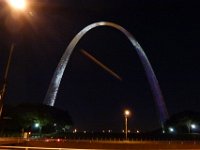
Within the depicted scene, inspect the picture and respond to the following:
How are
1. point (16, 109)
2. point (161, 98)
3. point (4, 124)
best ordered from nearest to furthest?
point (4, 124) < point (161, 98) < point (16, 109)

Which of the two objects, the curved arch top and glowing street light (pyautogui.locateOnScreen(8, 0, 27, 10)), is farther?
the curved arch top

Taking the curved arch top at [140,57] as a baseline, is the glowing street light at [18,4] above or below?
below

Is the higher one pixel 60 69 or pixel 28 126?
pixel 60 69

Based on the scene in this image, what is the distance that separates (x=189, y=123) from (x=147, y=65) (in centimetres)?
2484

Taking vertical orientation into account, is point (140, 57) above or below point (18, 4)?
above

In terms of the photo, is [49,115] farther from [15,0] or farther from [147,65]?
[15,0]

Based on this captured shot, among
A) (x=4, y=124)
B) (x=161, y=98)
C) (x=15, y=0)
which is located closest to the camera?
(x=15, y=0)

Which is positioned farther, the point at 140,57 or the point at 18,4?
the point at 140,57

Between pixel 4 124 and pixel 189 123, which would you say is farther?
pixel 189 123

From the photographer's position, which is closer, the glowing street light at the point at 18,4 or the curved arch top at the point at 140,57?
the glowing street light at the point at 18,4

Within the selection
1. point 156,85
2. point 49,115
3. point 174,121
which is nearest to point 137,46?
point 156,85

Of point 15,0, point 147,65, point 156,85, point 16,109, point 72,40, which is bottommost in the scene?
point 15,0

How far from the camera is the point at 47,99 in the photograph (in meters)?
99.4

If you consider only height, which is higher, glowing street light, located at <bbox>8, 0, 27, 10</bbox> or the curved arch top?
the curved arch top
